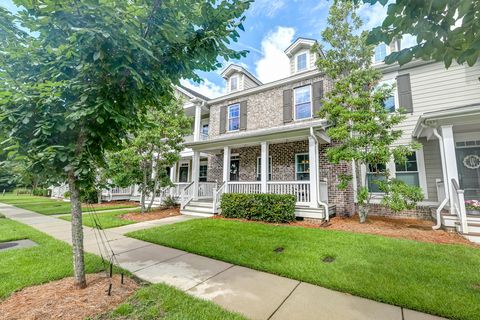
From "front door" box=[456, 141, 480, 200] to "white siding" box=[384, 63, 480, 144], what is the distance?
1535 millimetres

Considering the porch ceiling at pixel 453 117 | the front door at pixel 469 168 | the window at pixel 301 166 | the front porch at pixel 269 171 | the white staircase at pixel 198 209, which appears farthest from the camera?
the window at pixel 301 166

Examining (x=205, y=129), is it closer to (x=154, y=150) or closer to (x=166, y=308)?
(x=154, y=150)

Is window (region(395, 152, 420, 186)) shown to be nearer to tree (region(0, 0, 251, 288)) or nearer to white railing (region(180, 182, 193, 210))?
tree (region(0, 0, 251, 288))

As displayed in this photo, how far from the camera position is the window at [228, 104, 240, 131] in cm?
1250

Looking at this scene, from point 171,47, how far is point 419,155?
376 inches

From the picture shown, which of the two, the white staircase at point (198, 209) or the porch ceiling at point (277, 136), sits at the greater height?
the porch ceiling at point (277, 136)

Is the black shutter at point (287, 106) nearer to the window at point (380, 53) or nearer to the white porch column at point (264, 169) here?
the white porch column at point (264, 169)

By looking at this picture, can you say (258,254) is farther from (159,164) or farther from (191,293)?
(159,164)

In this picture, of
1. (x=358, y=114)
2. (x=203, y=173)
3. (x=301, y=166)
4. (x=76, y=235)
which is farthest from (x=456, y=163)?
(x=203, y=173)

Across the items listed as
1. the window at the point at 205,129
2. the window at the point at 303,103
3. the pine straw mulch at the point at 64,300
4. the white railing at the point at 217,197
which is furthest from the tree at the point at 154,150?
the pine straw mulch at the point at 64,300

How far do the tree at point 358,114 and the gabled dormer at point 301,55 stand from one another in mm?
2518

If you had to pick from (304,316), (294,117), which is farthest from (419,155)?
(304,316)

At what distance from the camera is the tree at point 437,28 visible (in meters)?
1.55

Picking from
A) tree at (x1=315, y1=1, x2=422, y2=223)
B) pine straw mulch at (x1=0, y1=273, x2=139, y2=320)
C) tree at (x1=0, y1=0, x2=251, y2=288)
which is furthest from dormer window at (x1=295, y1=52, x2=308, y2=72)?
pine straw mulch at (x1=0, y1=273, x2=139, y2=320)
